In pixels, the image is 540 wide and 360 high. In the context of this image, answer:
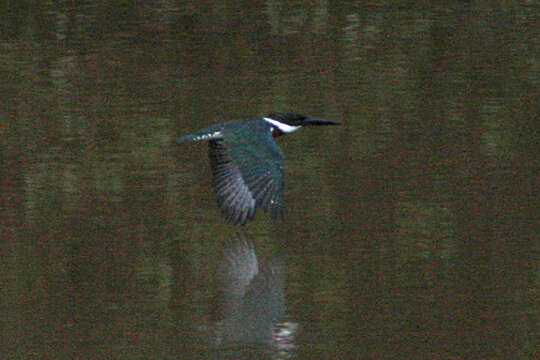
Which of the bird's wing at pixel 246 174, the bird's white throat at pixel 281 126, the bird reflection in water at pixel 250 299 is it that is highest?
the bird's white throat at pixel 281 126

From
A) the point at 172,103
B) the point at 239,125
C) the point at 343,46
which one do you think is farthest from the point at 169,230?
the point at 343,46

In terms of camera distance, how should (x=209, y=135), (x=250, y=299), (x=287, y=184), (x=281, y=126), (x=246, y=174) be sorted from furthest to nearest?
(x=287, y=184), (x=281, y=126), (x=209, y=135), (x=246, y=174), (x=250, y=299)

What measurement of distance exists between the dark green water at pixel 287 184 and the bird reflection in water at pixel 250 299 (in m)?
0.01

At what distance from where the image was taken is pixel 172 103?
921cm

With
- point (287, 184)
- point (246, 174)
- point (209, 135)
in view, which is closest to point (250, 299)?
point (246, 174)

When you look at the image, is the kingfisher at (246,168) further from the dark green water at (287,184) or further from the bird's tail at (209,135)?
the dark green water at (287,184)

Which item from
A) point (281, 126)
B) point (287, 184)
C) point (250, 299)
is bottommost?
point (250, 299)

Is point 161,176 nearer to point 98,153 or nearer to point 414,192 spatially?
point 98,153

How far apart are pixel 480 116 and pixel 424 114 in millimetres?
364

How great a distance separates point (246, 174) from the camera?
263 inches

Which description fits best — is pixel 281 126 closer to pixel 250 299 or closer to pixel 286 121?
pixel 286 121

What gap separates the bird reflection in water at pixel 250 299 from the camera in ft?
19.0

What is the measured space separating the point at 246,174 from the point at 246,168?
56 mm

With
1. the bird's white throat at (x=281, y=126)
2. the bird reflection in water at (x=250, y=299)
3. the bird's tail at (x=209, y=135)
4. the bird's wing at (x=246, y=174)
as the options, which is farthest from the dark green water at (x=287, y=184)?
the bird's tail at (x=209, y=135)
